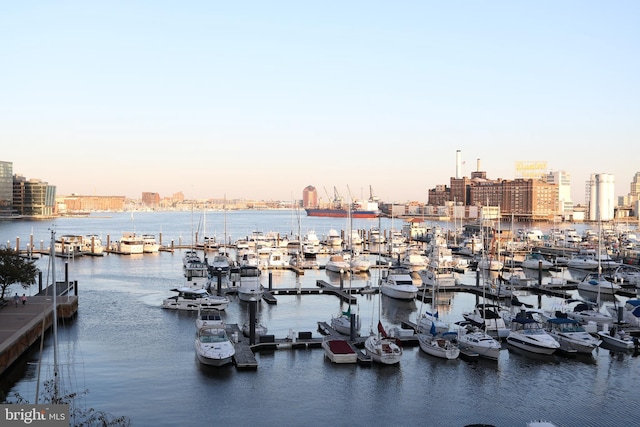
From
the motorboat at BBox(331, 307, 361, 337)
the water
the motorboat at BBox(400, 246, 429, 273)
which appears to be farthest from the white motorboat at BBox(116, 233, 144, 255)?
the motorboat at BBox(331, 307, 361, 337)

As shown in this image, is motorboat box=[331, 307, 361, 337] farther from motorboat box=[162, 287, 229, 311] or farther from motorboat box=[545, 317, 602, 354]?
motorboat box=[545, 317, 602, 354]

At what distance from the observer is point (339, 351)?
21.7 metres

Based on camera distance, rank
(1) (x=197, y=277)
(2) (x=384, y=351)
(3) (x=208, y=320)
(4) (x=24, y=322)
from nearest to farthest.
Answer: (2) (x=384, y=351), (4) (x=24, y=322), (3) (x=208, y=320), (1) (x=197, y=277)

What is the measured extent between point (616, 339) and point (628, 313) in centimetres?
518

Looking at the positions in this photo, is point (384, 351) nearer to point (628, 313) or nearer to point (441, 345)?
point (441, 345)

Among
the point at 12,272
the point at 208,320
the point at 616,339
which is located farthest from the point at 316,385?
the point at 12,272

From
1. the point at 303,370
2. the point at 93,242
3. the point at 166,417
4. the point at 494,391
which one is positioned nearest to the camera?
the point at 166,417

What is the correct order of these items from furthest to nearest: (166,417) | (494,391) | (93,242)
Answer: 1. (93,242)
2. (494,391)
3. (166,417)

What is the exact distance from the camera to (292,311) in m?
32.1

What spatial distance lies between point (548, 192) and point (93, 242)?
147971 mm

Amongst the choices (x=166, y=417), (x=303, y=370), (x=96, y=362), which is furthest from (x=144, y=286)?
(x=166, y=417)

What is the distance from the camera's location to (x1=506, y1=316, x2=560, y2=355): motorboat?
2277 cm

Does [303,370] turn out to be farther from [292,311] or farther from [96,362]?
[292,311]

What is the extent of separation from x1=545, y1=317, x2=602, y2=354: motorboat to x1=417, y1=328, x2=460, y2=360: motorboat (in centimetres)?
378
